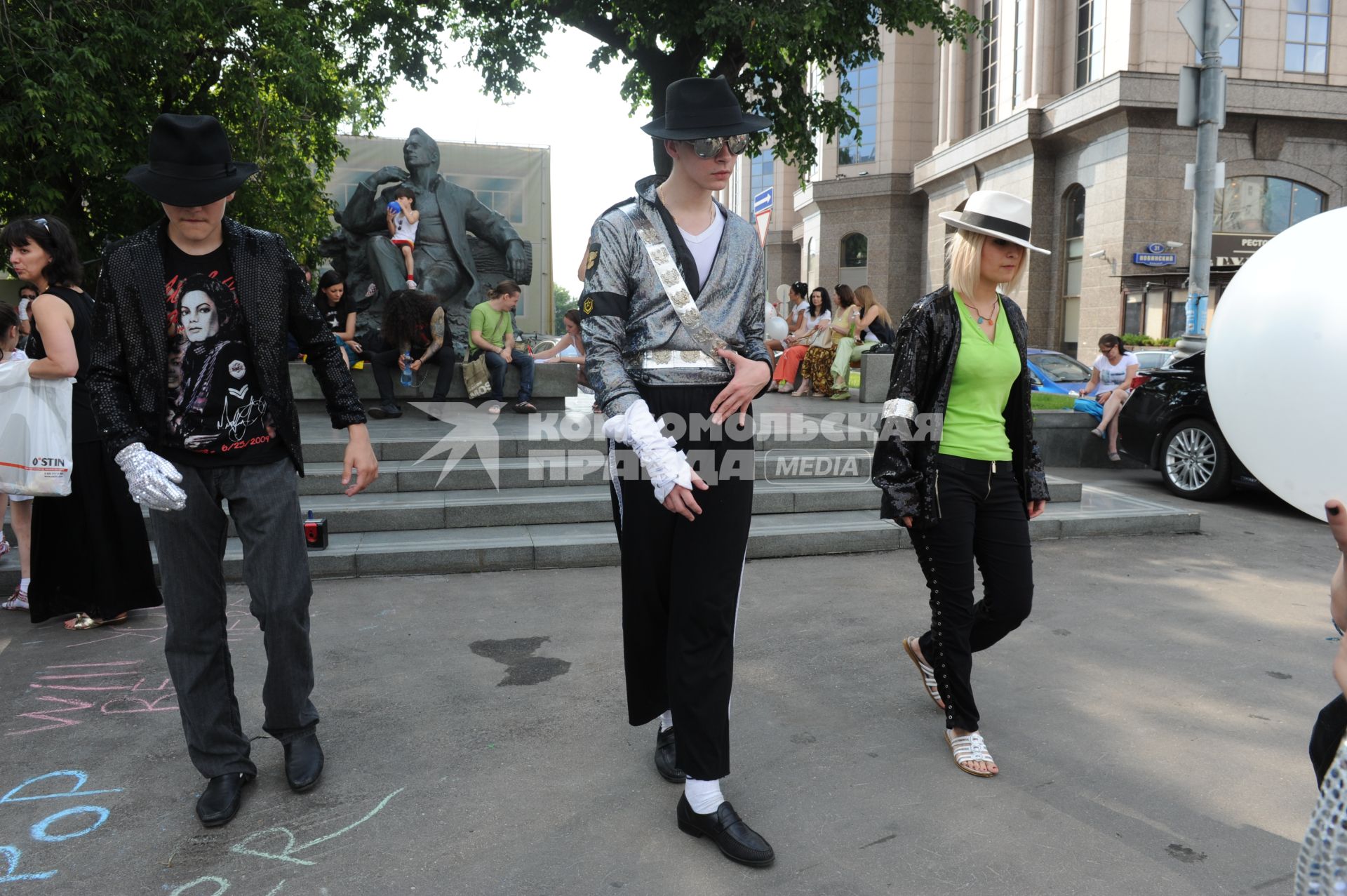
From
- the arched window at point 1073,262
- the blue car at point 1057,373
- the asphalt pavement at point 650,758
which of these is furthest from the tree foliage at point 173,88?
the arched window at point 1073,262

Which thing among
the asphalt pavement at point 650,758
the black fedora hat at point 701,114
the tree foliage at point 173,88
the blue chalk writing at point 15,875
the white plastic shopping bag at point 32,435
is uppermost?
the tree foliage at point 173,88

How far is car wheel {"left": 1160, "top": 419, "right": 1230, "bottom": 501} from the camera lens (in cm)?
878

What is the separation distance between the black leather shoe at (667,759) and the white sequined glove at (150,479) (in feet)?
5.66

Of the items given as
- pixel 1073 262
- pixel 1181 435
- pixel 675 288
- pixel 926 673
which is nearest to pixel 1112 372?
pixel 1181 435

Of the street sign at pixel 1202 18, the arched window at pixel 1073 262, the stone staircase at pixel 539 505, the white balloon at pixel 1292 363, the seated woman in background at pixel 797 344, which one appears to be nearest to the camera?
the white balloon at pixel 1292 363

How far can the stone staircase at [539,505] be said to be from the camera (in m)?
6.14

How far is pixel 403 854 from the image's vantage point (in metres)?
2.69

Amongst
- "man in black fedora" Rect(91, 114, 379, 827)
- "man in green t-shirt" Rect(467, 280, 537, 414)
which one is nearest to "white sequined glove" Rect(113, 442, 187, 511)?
"man in black fedora" Rect(91, 114, 379, 827)

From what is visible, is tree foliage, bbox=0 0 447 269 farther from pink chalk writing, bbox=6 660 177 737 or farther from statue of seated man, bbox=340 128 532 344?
pink chalk writing, bbox=6 660 177 737

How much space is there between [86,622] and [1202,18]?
40.5ft

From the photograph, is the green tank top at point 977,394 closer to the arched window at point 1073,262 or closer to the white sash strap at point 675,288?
the white sash strap at point 675,288

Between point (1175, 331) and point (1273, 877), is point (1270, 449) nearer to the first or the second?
point (1273, 877)

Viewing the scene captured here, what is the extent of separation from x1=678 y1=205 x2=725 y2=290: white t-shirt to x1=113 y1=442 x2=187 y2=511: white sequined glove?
1681 mm

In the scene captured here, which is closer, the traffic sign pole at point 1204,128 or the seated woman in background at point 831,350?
the traffic sign pole at point 1204,128
